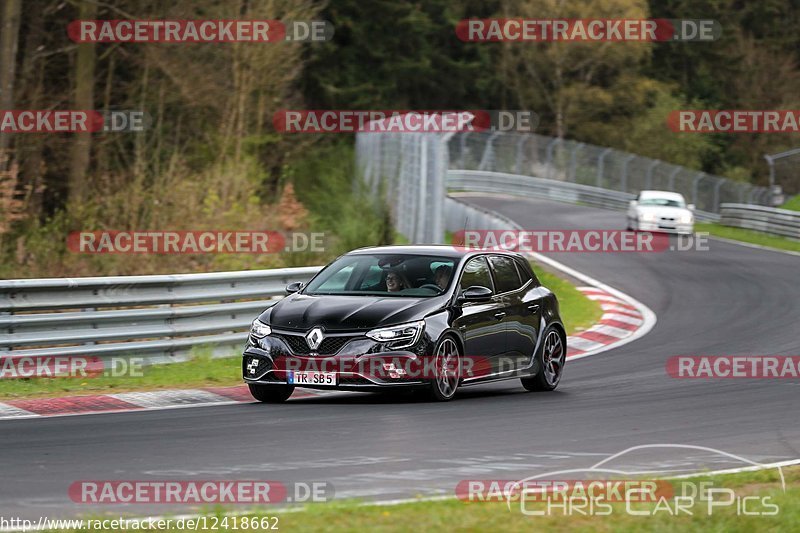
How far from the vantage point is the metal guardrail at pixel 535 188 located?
2280 inches

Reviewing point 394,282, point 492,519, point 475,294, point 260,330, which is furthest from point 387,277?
point 492,519

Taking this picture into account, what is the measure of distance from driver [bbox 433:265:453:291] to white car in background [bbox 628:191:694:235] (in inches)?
1025

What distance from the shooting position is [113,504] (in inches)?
311

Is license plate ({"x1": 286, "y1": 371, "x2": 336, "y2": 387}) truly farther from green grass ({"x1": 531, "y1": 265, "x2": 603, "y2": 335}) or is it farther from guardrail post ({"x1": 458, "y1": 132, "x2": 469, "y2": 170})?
guardrail post ({"x1": 458, "y1": 132, "x2": 469, "y2": 170})

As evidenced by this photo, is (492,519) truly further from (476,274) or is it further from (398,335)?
(476,274)

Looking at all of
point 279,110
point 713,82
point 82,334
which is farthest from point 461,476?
point 713,82

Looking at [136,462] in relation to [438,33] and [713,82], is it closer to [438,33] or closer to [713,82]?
[438,33]

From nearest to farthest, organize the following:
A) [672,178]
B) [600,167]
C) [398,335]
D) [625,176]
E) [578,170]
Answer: [398,335] → [672,178] → [625,176] → [600,167] → [578,170]

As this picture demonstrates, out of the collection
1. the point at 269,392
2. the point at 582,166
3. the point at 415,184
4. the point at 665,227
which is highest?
the point at 582,166

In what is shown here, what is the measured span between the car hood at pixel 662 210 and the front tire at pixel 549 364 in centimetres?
2470

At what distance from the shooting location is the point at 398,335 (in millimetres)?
12664

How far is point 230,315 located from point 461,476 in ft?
25.9

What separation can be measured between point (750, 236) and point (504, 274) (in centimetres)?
2873

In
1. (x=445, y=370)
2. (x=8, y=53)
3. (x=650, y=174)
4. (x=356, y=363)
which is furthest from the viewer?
(x=650, y=174)
